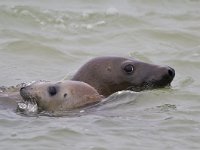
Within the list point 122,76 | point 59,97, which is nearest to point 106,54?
point 122,76

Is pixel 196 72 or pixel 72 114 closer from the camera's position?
pixel 72 114

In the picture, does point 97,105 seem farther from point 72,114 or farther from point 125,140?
point 125,140

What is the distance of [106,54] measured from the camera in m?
11.9

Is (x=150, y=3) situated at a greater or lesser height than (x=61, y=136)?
greater

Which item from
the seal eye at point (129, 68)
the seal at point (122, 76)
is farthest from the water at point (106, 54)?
the seal eye at point (129, 68)

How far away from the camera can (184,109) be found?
840cm

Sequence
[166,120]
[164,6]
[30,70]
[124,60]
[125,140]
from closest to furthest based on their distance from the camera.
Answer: [125,140], [166,120], [124,60], [30,70], [164,6]

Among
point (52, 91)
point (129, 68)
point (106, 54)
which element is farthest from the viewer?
point (106, 54)

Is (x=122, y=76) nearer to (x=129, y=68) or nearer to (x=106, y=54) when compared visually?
(x=129, y=68)

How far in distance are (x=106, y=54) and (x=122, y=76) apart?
306cm

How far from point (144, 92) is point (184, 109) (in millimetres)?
640

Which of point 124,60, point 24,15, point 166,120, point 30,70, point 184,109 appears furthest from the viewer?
point 24,15

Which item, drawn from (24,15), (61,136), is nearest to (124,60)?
(61,136)

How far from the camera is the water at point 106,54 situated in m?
7.10
